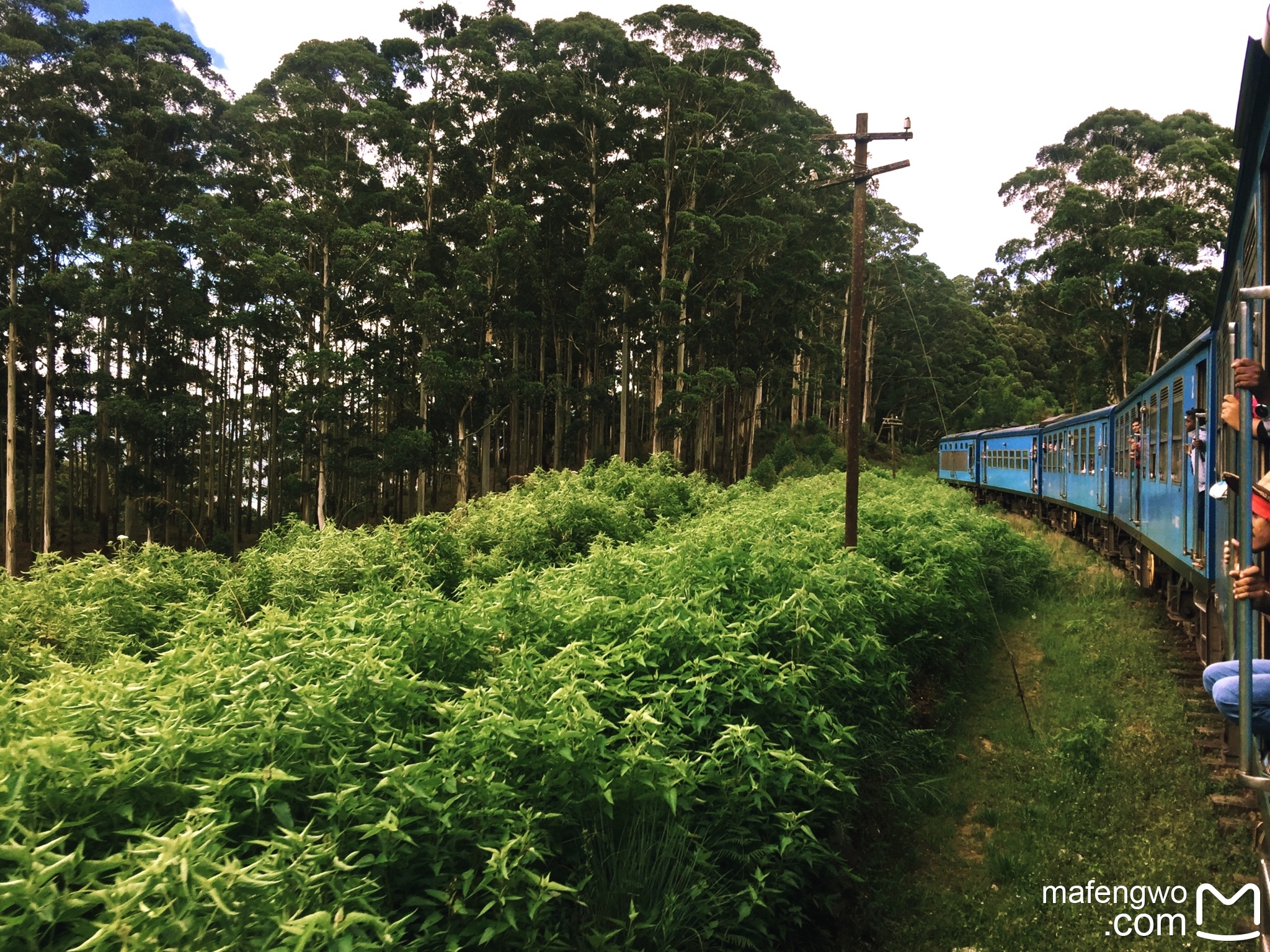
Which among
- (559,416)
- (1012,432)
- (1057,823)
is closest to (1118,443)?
(1057,823)

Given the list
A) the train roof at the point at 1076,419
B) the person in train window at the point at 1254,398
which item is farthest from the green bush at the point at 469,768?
the train roof at the point at 1076,419

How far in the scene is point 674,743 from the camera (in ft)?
12.1

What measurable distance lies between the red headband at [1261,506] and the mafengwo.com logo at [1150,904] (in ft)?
8.75

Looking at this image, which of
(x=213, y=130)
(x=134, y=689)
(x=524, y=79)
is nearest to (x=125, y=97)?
(x=213, y=130)

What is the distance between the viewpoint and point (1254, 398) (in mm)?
2553

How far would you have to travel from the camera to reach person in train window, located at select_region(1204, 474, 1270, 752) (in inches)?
96.0

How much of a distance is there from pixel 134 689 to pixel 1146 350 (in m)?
33.9

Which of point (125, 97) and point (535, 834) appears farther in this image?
point (125, 97)

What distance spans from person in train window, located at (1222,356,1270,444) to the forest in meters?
21.0

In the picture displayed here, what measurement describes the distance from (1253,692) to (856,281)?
816cm

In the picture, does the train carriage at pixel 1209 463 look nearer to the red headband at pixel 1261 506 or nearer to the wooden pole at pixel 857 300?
the red headband at pixel 1261 506

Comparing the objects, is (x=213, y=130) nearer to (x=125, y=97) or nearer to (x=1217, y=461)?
(x=125, y=97)

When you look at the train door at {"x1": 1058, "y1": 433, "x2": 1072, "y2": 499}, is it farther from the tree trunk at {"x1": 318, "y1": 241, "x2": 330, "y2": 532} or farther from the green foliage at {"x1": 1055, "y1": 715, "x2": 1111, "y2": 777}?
the tree trunk at {"x1": 318, "y1": 241, "x2": 330, "y2": 532}

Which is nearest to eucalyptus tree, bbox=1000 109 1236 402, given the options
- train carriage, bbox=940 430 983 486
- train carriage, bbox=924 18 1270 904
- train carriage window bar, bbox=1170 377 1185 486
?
train carriage, bbox=940 430 983 486
